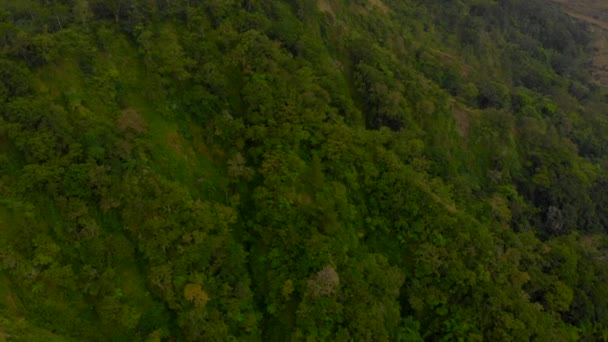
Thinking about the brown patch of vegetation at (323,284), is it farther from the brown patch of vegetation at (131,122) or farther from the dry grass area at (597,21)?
the dry grass area at (597,21)

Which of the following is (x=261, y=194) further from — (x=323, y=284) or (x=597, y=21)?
(x=597, y=21)

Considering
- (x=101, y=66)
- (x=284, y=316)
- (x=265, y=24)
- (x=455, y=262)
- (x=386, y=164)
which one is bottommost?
(x=284, y=316)

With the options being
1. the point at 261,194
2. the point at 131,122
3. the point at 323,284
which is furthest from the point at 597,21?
the point at 131,122

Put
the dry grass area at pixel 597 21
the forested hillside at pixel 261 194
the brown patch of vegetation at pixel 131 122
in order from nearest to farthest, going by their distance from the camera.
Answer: the forested hillside at pixel 261 194 < the brown patch of vegetation at pixel 131 122 < the dry grass area at pixel 597 21

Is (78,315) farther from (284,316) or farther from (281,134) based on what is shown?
(281,134)


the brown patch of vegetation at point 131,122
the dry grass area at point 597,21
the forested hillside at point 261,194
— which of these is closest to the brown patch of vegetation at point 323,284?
the forested hillside at point 261,194

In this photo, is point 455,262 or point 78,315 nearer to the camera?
point 78,315

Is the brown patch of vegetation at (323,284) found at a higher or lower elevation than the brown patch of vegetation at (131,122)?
lower

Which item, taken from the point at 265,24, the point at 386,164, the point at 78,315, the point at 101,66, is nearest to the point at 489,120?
the point at 386,164
